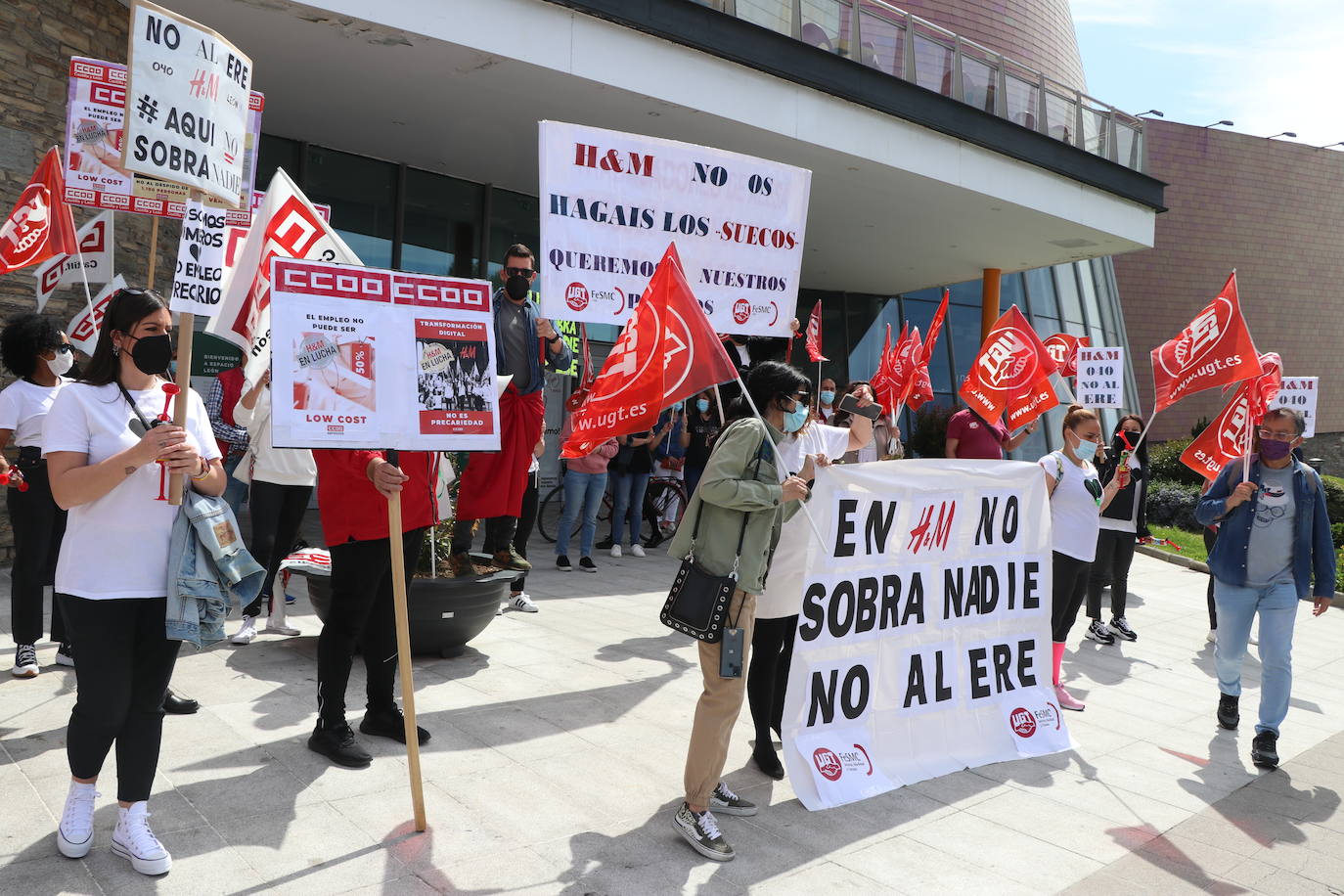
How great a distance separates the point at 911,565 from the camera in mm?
4867

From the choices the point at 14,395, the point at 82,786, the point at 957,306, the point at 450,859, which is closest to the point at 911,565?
the point at 450,859

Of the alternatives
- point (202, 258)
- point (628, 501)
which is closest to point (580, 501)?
point (628, 501)

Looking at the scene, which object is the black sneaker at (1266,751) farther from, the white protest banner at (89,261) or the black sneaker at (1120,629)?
the white protest banner at (89,261)

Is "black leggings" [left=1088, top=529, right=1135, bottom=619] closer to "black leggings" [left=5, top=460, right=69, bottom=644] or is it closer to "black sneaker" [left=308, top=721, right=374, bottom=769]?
"black sneaker" [left=308, top=721, right=374, bottom=769]

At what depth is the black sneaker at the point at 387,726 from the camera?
4637 millimetres

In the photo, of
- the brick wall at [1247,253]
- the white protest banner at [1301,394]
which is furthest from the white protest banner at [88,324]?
the brick wall at [1247,253]

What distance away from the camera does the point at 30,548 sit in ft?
17.0

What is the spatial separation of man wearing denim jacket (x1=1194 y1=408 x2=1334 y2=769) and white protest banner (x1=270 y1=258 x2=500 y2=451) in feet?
14.4

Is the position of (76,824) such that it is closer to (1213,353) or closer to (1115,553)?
(1213,353)

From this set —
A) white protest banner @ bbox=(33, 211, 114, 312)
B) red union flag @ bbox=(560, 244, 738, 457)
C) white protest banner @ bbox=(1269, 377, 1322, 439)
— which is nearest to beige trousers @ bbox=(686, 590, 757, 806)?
red union flag @ bbox=(560, 244, 738, 457)

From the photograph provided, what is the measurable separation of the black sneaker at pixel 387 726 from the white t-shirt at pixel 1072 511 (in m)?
4.01

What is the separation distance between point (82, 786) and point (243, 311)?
2.59 meters

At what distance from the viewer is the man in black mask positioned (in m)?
6.14

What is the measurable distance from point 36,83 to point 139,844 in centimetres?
768
